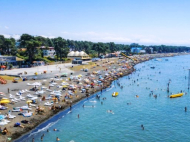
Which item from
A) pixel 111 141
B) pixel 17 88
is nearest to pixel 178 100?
pixel 111 141

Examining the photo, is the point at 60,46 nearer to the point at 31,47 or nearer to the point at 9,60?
the point at 31,47

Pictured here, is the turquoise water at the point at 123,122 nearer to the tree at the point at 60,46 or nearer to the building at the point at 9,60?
the building at the point at 9,60

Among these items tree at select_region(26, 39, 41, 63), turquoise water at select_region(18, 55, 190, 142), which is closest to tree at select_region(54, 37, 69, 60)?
tree at select_region(26, 39, 41, 63)

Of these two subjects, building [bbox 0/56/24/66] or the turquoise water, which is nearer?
the turquoise water

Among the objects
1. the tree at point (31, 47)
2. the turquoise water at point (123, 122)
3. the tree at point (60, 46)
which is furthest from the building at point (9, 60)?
the turquoise water at point (123, 122)

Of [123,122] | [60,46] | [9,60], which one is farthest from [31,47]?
[123,122]

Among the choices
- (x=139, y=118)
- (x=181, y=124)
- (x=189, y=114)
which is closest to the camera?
(x=181, y=124)

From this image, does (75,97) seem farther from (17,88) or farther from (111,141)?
(111,141)

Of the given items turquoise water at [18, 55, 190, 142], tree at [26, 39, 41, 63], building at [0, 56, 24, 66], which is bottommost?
turquoise water at [18, 55, 190, 142]

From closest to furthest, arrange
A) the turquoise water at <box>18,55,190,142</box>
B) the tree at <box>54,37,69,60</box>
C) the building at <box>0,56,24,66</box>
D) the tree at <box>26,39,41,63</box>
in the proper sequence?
the turquoise water at <box>18,55,190,142</box> → the building at <box>0,56,24,66</box> → the tree at <box>26,39,41,63</box> → the tree at <box>54,37,69,60</box>

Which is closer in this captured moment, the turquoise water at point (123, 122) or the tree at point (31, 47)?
the turquoise water at point (123, 122)

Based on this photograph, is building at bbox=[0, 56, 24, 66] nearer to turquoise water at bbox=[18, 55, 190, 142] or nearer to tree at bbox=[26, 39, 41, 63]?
tree at bbox=[26, 39, 41, 63]
